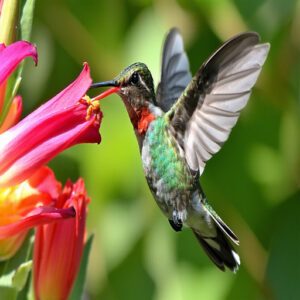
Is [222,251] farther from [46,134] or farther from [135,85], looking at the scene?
[46,134]

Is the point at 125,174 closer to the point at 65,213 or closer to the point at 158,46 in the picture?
the point at 158,46

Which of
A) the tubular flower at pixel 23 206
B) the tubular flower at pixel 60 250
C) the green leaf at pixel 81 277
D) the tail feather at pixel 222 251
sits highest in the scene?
the tubular flower at pixel 23 206

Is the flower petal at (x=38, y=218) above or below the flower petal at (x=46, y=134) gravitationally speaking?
below

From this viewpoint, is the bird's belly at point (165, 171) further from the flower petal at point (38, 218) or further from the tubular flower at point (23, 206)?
the flower petal at point (38, 218)

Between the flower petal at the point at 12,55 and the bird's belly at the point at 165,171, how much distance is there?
360mm

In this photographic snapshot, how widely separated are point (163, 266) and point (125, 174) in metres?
0.29

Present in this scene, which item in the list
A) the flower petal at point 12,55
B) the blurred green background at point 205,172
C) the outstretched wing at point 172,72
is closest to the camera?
the flower petal at point 12,55

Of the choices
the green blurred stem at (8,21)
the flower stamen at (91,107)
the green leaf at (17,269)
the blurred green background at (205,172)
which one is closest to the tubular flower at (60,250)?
the green leaf at (17,269)

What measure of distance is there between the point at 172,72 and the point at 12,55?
56cm

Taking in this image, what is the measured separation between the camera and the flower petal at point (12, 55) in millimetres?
1104

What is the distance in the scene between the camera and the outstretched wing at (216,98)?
1.28 m

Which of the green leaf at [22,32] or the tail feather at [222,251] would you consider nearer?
the green leaf at [22,32]

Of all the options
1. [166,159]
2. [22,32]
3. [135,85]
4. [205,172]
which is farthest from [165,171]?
[205,172]

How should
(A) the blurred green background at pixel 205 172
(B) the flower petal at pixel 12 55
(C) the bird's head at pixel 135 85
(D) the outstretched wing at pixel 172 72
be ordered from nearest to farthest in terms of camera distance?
(B) the flower petal at pixel 12 55 < (C) the bird's head at pixel 135 85 < (D) the outstretched wing at pixel 172 72 < (A) the blurred green background at pixel 205 172
